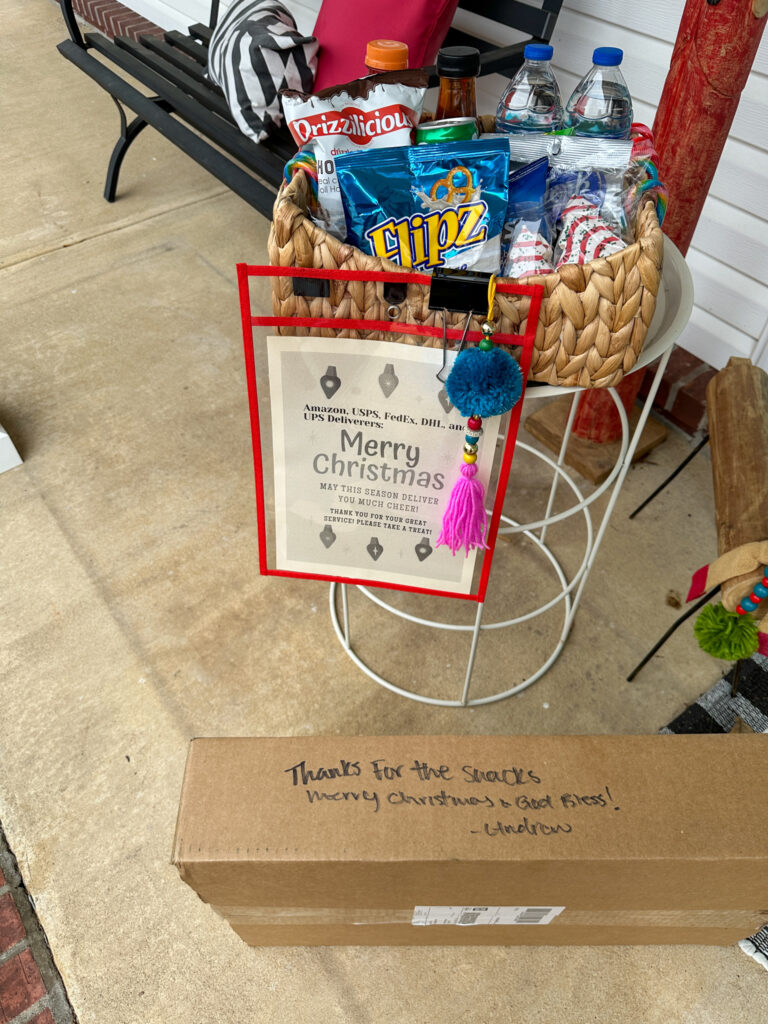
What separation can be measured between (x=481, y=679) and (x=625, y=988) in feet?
1.71

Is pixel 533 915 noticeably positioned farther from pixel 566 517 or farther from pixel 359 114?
pixel 359 114

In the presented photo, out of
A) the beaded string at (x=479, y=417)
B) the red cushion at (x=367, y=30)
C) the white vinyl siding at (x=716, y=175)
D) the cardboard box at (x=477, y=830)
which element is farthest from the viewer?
the red cushion at (x=367, y=30)

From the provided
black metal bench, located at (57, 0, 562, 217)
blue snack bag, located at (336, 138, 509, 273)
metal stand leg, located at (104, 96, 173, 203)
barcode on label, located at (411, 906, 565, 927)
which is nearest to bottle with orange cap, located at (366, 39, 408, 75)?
blue snack bag, located at (336, 138, 509, 273)

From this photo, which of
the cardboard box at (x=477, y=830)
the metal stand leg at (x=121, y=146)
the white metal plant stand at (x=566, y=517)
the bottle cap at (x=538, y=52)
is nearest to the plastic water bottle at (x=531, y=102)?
the bottle cap at (x=538, y=52)

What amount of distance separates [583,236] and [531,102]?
0.28 meters

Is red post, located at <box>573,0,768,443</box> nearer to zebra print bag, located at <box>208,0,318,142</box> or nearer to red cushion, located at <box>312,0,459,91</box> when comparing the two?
red cushion, located at <box>312,0,459,91</box>

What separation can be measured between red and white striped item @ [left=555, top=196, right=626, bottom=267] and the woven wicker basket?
0.13ft

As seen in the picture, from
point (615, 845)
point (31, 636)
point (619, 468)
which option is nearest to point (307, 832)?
point (615, 845)

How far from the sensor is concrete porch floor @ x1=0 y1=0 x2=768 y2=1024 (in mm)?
1037

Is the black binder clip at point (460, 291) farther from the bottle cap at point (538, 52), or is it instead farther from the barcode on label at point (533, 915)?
the barcode on label at point (533, 915)

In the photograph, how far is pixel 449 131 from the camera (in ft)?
2.87

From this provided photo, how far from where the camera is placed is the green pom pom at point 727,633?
92cm

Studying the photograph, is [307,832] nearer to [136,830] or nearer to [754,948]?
[136,830]

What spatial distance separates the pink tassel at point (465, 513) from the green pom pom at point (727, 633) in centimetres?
32
